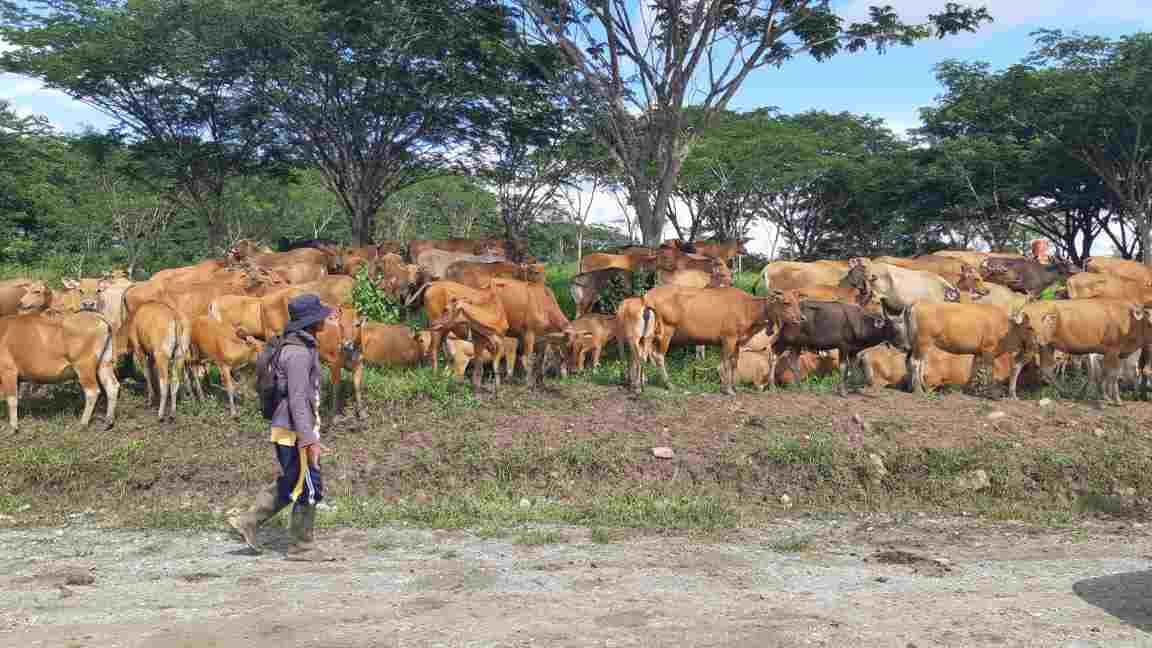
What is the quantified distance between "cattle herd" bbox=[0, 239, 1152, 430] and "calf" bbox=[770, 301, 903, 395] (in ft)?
0.08

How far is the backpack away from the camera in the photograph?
24.6 feet

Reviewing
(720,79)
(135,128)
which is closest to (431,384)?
(720,79)

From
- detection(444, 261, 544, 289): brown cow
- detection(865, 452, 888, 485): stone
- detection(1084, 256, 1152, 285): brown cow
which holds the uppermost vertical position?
detection(1084, 256, 1152, 285): brown cow

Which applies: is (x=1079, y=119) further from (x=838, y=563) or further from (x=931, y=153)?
(x=838, y=563)

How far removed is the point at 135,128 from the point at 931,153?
24.7m

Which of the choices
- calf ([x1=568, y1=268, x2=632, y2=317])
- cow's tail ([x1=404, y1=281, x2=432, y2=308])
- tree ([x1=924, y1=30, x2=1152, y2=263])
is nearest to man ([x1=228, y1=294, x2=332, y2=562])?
cow's tail ([x1=404, y1=281, x2=432, y2=308])

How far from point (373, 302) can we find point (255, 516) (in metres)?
9.13

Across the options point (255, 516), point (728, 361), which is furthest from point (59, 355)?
point (728, 361)

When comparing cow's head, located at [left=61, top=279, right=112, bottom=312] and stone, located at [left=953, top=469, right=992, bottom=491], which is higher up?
cow's head, located at [left=61, top=279, right=112, bottom=312]

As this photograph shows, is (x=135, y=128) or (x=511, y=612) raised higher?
(x=135, y=128)

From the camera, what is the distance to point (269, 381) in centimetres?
748

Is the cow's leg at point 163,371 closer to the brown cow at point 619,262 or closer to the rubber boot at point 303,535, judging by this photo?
the rubber boot at point 303,535

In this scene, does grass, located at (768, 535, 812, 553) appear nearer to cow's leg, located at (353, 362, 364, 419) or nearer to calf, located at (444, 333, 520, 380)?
calf, located at (444, 333, 520, 380)

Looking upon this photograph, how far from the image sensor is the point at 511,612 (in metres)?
6.33
